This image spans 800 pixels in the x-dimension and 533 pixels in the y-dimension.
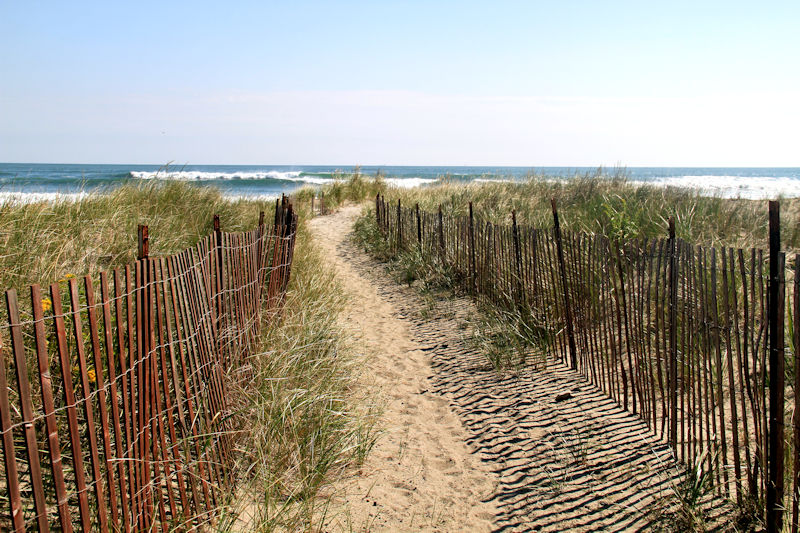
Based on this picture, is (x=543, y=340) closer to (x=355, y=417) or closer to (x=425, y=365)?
(x=425, y=365)

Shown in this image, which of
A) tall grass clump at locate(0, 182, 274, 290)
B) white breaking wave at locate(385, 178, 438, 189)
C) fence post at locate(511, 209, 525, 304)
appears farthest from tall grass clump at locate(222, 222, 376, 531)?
white breaking wave at locate(385, 178, 438, 189)

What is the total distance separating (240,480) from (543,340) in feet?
11.3

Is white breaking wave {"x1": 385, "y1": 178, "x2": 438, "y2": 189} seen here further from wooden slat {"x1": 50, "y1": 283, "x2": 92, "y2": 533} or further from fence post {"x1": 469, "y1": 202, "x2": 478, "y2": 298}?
wooden slat {"x1": 50, "y1": 283, "x2": 92, "y2": 533}

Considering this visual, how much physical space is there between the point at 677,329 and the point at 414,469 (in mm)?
2126

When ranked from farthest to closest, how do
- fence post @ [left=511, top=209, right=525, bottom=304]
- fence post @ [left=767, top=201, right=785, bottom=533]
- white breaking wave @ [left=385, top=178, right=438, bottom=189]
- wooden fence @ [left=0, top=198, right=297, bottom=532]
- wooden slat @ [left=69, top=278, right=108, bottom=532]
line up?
white breaking wave @ [left=385, top=178, right=438, bottom=189] < fence post @ [left=511, top=209, right=525, bottom=304] < fence post @ [left=767, top=201, right=785, bottom=533] < wooden slat @ [left=69, top=278, right=108, bottom=532] < wooden fence @ [left=0, top=198, right=297, bottom=532]

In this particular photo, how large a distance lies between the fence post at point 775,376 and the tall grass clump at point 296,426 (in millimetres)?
2230

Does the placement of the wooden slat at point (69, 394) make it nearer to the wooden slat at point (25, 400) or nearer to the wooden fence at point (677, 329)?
the wooden slat at point (25, 400)

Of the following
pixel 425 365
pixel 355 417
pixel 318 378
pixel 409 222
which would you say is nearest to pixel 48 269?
pixel 318 378

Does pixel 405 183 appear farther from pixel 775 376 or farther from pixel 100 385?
pixel 100 385

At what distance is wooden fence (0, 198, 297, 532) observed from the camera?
168cm

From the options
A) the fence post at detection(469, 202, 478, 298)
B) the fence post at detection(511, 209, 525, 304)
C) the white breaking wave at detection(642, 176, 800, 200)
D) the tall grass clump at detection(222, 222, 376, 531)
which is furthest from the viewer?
the white breaking wave at detection(642, 176, 800, 200)

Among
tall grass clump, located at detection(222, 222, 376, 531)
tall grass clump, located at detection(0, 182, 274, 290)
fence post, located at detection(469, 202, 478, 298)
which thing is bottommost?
tall grass clump, located at detection(222, 222, 376, 531)

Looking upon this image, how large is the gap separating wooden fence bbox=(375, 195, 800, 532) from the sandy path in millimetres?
1300

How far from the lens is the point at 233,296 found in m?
3.81
